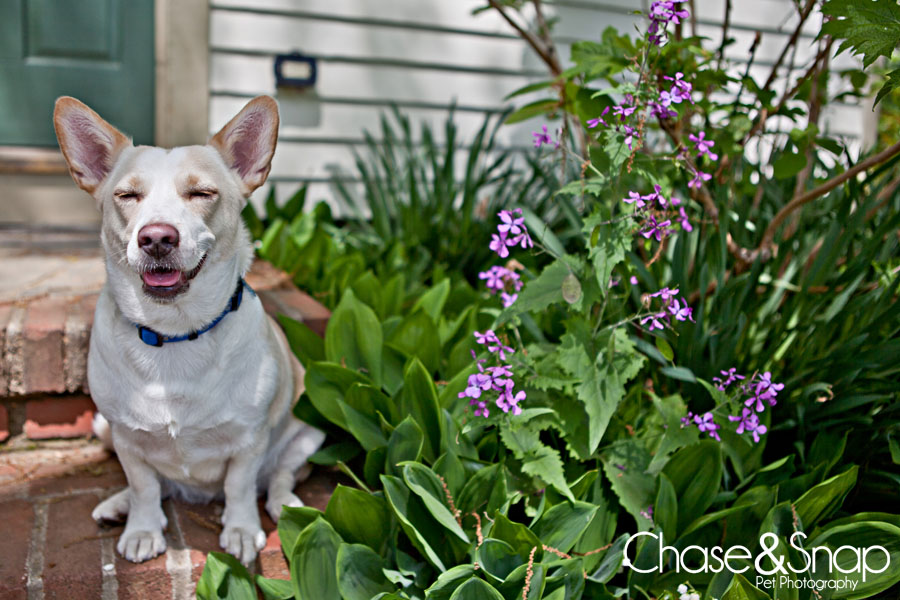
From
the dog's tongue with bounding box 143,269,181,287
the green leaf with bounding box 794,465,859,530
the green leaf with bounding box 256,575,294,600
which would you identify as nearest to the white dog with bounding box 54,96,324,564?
the dog's tongue with bounding box 143,269,181,287

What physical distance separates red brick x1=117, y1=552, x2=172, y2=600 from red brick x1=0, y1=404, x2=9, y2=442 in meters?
0.83

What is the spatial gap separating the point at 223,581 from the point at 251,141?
1.10 m

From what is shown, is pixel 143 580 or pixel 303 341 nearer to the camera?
pixel 143 580

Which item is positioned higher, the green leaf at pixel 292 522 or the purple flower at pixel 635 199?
the purple flower at pixel 635 199

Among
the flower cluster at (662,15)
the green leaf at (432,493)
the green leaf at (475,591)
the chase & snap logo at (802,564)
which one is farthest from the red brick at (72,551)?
the flower cluster at (662,15)

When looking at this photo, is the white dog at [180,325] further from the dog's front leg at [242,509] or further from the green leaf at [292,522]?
the green leaf at [292,522]

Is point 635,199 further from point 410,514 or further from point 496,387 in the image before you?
point 410,514

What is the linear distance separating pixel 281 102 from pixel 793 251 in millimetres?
2846

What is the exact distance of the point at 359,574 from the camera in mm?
1660

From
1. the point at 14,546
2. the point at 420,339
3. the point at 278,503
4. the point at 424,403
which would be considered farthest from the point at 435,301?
the point at 14,546

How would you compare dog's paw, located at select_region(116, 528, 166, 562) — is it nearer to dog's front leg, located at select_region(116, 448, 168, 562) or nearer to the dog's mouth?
dog's front leg, located at select_region(116, 448, 168, 562)

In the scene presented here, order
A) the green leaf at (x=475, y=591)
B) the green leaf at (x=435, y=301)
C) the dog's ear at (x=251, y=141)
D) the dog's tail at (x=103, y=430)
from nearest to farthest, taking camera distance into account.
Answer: the green leaf at (x=475, y=591) → the dog's ear at (x=251, y=141) → the dog's tail at (x=103, y=430) → the green leaf at (x=435, y=301)

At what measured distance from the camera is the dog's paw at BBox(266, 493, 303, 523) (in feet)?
6.64

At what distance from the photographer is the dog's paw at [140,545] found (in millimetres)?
1789
